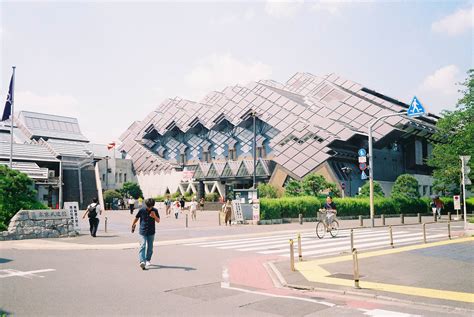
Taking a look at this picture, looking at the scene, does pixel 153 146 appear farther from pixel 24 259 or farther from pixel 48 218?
pixel 24 259

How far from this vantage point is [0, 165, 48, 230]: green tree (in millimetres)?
17672

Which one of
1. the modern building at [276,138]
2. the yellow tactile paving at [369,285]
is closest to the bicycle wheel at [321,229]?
the yellow tactile paving at [369,285]

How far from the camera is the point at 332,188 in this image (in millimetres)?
43656

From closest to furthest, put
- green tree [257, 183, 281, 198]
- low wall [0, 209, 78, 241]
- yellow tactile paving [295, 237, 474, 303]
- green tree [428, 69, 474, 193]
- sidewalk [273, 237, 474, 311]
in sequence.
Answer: yellow tactile paving [295, 237, 474, 303]
sidewalk [273, 237, 474, 311]
low wall [0, 209, 78, 241]
green tree [428, 69, 474, 193]
green tree [257, 183, 281, 198]

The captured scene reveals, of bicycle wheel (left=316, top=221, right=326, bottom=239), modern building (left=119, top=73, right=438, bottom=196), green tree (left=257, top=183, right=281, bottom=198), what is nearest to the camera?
bicycle wheel (left=316, top=221, right=326, bottom=239)

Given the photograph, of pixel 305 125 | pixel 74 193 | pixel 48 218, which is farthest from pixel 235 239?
pixel 74 193

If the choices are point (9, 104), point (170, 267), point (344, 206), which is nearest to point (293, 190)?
point (344, 206)

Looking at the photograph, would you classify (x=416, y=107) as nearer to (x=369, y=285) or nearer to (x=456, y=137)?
(x=369, y=285)

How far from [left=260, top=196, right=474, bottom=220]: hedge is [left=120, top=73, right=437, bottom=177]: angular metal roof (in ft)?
41.9

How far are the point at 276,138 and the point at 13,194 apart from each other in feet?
151

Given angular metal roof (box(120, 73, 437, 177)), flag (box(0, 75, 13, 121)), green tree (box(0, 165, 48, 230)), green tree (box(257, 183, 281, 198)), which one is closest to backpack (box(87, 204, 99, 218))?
green tree (box(0, 165, 48, 230))

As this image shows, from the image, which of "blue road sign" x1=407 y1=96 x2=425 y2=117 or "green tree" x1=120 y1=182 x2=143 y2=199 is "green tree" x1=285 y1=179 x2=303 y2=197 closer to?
"blue road sign" x1=407 y1=96 x2=425 y2=117

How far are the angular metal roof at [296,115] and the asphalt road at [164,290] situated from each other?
144ft

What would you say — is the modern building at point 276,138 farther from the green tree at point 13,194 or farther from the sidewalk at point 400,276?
the sidewalk at point 400,276
